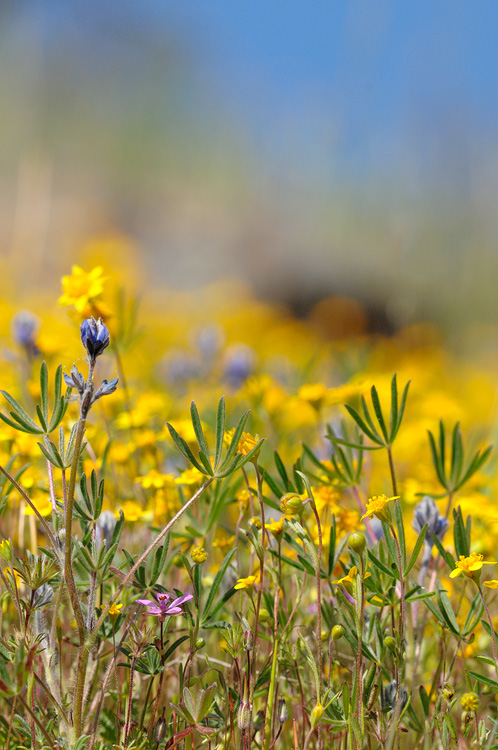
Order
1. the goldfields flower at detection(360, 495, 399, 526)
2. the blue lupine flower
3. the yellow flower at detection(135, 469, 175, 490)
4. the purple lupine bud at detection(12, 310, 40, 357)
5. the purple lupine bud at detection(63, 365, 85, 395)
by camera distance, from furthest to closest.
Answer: the purple lupine bud at detection(12, 310, 40, 357) → the yellow flower at detection(135, 469, 175, 490) → the blue lupine flower → the goldfields flower at detection(360, 495, 399, 526) → the purple lupine bud at detection(63, 365, 85, 395)

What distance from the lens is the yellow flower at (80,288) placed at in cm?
103

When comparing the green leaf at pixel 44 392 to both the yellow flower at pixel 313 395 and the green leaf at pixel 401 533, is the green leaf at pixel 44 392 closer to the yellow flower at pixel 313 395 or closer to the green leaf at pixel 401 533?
the green leaf at pixel 401 533

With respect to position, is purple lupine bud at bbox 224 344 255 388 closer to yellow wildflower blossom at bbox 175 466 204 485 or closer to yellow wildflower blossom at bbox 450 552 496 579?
yellow wildflower blossom at bbox 175 466 204 485

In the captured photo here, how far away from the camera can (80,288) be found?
1.07 m

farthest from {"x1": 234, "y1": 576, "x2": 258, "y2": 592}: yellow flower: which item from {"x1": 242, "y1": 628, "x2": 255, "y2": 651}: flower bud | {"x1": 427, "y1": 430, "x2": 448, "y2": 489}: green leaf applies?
{"x1": 427, "y1": 430, "x2": 448, "y2": 489}: green leaf

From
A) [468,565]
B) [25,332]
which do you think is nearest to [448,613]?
[468,565]

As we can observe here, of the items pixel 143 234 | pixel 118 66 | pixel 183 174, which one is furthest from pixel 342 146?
pixel 118 66

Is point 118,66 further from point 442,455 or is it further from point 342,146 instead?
point 442,455

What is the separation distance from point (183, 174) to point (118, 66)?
6.58ft

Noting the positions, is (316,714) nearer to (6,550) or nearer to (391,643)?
(391,643)

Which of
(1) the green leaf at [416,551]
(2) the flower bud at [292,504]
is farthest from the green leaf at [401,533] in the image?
(2) the flower bud at [292,504]

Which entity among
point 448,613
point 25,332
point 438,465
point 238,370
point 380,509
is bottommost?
point 448,613

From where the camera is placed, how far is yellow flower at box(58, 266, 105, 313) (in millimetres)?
1033

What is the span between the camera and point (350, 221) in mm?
7004
